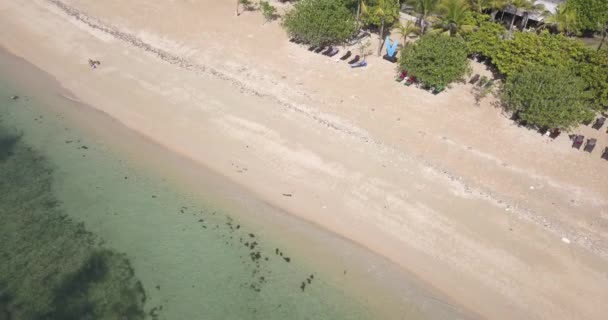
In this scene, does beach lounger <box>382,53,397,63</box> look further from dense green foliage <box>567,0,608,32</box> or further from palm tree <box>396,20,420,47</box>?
dense green foliage <box>567,0,608,32</box>

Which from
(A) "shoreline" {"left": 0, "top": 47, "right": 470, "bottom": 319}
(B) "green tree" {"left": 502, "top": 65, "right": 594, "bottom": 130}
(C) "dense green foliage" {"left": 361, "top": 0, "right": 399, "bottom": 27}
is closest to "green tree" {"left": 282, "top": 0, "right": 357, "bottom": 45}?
(C) "dense green foliage" {"left": 361, "top": 0, "right": 399, "bottom": 27}

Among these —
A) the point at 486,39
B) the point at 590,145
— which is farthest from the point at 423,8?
the point at 590,145

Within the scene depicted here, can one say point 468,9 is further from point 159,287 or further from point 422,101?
point 159,287

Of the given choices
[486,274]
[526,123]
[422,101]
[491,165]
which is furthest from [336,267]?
[526,123]

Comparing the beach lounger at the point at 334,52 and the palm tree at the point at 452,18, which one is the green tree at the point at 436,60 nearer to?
the palm tree at the point at 452,18

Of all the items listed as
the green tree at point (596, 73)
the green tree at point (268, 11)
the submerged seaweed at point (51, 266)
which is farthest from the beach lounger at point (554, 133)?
the submerged seaweed at point (51, 266)

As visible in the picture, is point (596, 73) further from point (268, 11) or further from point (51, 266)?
point (51, 266)
